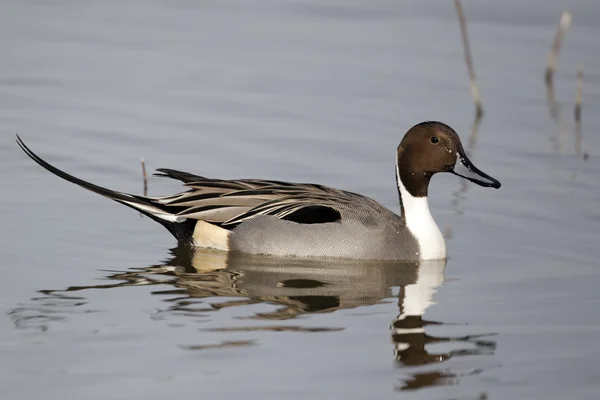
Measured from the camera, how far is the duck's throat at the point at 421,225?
8711 mm

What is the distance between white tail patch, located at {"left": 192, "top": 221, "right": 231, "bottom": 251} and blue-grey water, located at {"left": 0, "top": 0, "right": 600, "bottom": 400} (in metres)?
0.20

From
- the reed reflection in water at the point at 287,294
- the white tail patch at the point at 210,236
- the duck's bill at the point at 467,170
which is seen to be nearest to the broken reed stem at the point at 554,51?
the duck's bill at the point at 467,170

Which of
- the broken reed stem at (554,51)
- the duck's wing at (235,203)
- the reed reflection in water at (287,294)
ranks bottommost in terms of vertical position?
the reed reflection in water at (287,294)

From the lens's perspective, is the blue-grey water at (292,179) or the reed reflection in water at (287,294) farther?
the reed reflection in water at (287,294)

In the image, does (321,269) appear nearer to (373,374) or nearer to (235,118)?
(373,374)

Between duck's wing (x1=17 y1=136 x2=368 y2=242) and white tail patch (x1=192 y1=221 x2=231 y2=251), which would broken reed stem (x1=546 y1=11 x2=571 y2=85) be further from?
white tail patch (x1=192 y1=221 x2=231 y2=251)

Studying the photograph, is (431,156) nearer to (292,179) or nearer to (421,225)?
(421,225)

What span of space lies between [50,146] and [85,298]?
383cm

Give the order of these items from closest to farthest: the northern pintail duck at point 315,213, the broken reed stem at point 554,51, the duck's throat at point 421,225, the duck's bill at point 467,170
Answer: the northern pintail duck at point 315,213 → the duck's throat at point 421,225 → the duck's bill at point 467,170 → the broken reed stem at point 554,51

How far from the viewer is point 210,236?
8805 mm

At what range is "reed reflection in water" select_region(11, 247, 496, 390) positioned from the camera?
6785mm

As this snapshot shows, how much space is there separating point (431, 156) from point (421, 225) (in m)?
0.50

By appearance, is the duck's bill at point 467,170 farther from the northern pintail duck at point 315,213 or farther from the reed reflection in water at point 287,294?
the reed reflection in water at point 287,294

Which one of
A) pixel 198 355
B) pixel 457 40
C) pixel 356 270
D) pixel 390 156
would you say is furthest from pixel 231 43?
pixel 198 355
